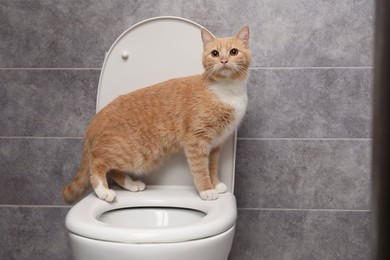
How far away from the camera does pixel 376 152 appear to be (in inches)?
8.3

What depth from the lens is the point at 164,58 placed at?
146 cm

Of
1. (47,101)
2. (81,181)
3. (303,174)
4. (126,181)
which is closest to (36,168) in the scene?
(47,101)


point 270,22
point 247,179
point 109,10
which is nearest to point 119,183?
point 247,179

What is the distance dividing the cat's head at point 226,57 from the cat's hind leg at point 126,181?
0.40 m

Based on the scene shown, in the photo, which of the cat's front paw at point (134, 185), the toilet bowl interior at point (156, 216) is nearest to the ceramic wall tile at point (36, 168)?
the cat's front paw at point (134, 185)

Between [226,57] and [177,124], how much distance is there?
26 cm

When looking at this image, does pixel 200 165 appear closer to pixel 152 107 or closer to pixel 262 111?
pixel 152 107

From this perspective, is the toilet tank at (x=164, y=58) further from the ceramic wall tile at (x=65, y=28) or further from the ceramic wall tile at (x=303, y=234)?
the ceramic wall tile at (x=303, y=234)

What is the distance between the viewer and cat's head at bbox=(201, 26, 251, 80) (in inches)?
50.5

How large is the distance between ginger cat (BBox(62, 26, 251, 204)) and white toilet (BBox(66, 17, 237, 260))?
0.06m

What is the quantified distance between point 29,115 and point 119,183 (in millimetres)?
541

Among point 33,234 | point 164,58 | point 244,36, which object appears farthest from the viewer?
point 33,234

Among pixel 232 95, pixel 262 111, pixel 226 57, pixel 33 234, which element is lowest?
pixel 33 234

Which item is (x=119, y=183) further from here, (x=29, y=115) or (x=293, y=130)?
(x=293, y=130)
